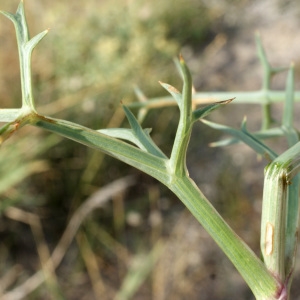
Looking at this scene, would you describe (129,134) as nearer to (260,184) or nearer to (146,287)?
(146,287)

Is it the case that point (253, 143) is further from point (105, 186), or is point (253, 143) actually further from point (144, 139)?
point (105, 186)

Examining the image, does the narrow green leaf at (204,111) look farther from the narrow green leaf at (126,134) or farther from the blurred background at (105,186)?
the blurred background at (105,186)

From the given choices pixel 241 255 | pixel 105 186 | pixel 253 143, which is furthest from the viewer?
pixel 105 186

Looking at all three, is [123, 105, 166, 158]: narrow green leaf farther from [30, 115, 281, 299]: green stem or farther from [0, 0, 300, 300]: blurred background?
[0, 0, 300, 300]: blurred background

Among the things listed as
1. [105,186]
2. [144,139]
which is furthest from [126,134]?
[105,186]

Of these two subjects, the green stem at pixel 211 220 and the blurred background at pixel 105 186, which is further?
the blurred background at pixel 105 186

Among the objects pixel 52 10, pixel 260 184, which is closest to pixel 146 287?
pixel 260 184

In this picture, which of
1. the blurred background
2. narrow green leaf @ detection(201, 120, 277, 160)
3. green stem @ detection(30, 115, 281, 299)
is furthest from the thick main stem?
the blurred background

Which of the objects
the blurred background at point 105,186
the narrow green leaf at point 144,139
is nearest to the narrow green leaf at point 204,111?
the narrow green leaf at point 144,139
